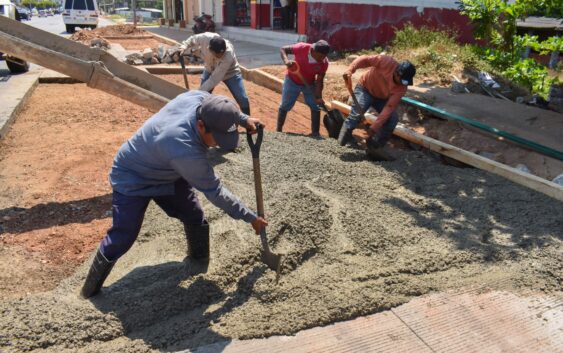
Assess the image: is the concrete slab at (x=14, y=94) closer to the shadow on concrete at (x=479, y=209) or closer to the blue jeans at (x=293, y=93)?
the blue jeans at (x=293, y=93)

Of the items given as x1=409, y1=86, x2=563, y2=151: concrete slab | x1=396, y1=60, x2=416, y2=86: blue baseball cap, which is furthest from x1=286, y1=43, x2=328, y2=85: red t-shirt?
x1=409, y1=86, x2=563, y2=151: concrete slab

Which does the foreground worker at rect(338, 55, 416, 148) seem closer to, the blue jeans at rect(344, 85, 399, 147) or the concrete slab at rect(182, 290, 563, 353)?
the blue jeans at rect(344, 85, 399, 147)

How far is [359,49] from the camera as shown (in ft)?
41.0

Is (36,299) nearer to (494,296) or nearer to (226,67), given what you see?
(494,296)

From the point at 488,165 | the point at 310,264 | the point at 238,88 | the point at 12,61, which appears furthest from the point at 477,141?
the point at 12,61

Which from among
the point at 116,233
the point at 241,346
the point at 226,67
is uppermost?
the point at 226,67

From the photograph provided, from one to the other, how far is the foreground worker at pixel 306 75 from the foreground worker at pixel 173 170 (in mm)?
3121

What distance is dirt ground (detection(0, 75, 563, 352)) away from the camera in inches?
108

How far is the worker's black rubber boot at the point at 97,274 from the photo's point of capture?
2833 millimetres

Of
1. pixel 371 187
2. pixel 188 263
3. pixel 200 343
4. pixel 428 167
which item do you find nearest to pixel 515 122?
pixel 428 167

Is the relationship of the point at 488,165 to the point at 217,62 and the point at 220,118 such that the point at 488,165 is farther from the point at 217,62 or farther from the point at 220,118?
the point at 220,118

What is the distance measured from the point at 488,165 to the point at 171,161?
11.8 ft

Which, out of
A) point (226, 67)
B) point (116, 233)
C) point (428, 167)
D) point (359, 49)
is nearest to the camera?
point (116, 233)

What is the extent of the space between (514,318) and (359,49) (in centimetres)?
1057
